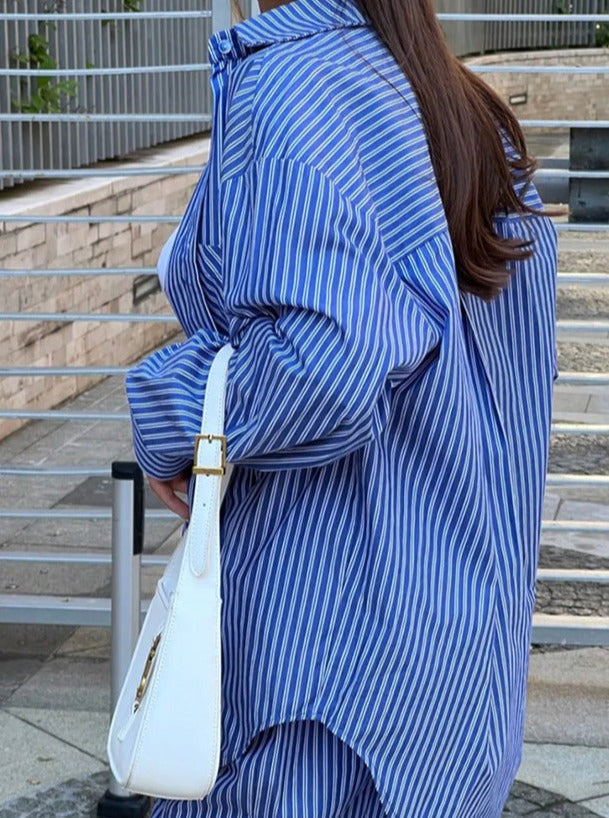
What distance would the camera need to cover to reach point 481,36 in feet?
77.3

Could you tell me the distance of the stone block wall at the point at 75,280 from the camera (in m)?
7.79

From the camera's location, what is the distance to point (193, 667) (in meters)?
1.70

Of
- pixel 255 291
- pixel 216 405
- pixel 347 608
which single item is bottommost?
pixel 347 608

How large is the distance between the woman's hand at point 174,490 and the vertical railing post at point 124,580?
1457mm

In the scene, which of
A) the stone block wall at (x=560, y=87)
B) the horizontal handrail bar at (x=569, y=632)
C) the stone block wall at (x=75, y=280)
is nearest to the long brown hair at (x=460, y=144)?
the horizontal handrail bar at (x=569, y=632)

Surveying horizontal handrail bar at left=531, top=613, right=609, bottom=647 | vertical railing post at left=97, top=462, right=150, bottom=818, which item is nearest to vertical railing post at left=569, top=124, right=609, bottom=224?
horizontal handrail bar at left=531, top=613, right=609, bottom=647

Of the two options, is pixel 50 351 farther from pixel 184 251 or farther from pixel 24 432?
pixel 184 251

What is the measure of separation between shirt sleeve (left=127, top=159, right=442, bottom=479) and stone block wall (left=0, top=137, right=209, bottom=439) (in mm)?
5964

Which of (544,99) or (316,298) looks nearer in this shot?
(316,298)

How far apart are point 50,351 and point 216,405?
6.75 meters

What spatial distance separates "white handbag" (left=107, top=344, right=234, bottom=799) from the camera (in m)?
1.70

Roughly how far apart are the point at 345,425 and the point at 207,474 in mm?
172

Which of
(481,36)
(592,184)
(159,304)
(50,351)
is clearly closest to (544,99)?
(481,36)

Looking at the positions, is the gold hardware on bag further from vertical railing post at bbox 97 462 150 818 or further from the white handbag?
vertical railing post at bbox 97 462 150 818
